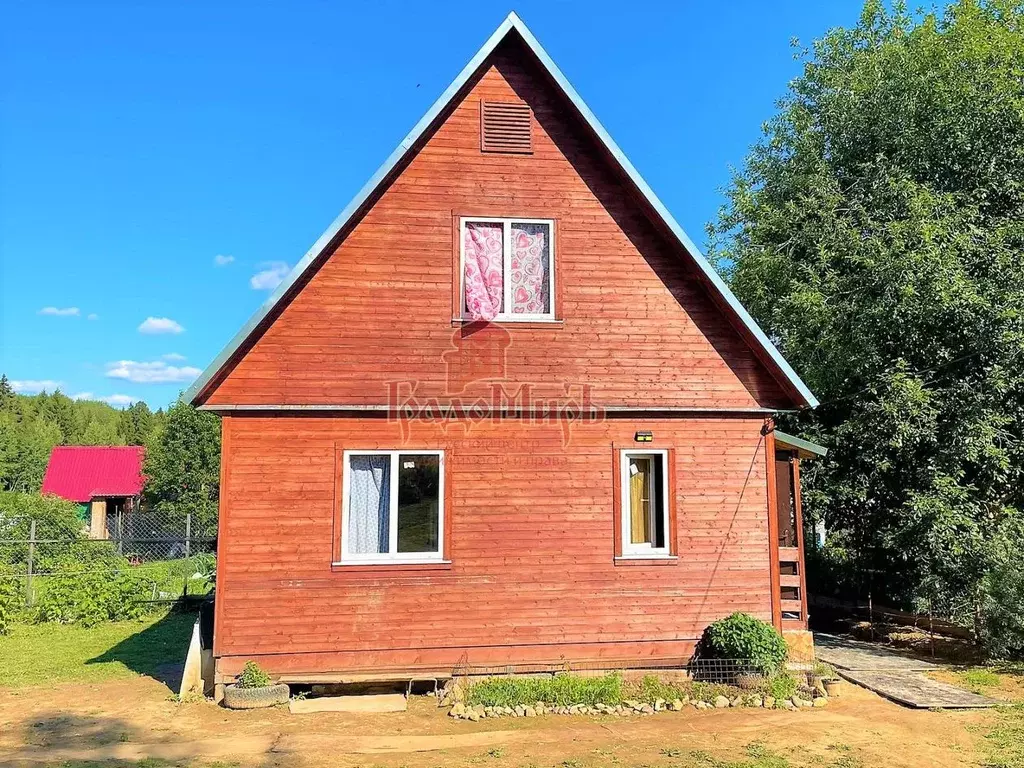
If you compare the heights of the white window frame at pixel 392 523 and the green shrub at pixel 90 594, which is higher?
the white window frame at pixel 392 523

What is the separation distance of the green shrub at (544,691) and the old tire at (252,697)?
247 centimetres

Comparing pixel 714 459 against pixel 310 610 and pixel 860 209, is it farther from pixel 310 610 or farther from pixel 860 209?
pixel 860 209

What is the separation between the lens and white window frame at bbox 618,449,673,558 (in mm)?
10742

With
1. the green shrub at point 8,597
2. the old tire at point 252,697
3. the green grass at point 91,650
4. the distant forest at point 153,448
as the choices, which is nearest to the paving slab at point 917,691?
the old tire at point 252,697

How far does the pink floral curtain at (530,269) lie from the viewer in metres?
11.0

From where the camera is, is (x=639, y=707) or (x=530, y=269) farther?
(x=530, y=269)

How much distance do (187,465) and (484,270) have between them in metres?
34.8

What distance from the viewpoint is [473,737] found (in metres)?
8.48

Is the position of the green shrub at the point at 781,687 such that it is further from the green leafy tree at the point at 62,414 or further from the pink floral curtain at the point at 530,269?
the green leafy tree at the point at 62,414

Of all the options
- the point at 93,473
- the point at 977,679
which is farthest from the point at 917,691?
the point at 93,473

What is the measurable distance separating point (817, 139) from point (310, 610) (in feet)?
51.8

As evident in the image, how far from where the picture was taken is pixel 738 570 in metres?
10.9

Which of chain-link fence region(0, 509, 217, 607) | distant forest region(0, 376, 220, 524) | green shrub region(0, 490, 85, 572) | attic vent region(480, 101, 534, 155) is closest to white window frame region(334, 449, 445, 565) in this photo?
attic vent region(480, 101, 534, 155)

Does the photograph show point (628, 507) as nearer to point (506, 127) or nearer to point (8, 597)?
point (506, 127)
